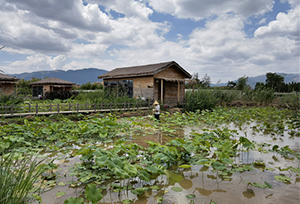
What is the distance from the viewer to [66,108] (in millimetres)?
12664

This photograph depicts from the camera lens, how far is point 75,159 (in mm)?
4863

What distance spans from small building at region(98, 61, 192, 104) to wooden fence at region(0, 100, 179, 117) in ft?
3.96

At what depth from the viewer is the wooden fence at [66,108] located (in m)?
10.7

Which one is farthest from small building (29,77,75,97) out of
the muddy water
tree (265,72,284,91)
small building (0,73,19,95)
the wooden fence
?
tree (265,72,284,91)

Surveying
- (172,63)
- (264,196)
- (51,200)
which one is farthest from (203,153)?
(172,63)

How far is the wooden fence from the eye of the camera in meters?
10.7

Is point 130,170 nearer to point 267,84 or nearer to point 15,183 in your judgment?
point 15,183

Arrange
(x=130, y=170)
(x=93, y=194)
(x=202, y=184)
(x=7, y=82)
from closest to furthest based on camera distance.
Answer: (x=93, y=194), (x=130, y=170), (x=202, y=184), (x=7, y=82)

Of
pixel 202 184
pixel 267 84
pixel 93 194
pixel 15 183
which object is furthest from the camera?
pixel 267 84

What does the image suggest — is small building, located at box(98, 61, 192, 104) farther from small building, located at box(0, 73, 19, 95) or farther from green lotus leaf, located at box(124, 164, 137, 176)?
green lotus leaf, located at box(124, 164, 137, 176)

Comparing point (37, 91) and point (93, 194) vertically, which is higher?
point (37, 91)

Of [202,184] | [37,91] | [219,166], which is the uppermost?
[37,91]

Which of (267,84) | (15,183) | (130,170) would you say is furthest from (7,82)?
(267,84)

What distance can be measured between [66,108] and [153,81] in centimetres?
712
